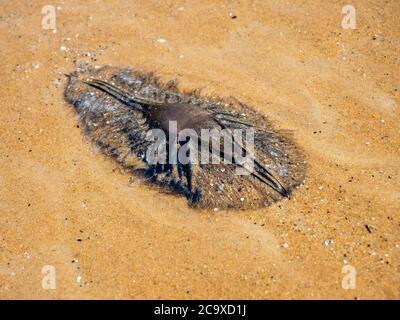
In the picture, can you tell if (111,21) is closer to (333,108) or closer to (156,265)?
(333,108)

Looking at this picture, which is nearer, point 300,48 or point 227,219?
point 227,219

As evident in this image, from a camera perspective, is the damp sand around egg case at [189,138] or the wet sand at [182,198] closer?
the wet sand at [182,198]

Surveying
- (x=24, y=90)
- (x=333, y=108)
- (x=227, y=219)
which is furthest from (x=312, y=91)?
(x=24, y=90)

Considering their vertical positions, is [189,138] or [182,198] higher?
[189,138]

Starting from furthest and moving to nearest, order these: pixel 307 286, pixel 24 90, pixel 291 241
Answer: pixel 24 90
pixel 291 241
pixel 307 286

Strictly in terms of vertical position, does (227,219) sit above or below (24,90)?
below
